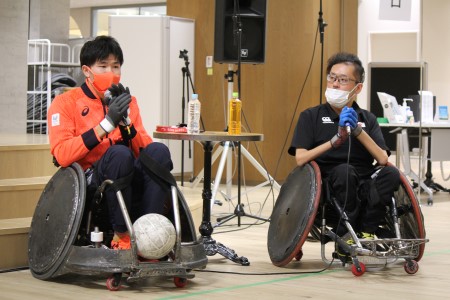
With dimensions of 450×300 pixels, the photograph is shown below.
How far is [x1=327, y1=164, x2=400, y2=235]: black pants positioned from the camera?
12.6ft

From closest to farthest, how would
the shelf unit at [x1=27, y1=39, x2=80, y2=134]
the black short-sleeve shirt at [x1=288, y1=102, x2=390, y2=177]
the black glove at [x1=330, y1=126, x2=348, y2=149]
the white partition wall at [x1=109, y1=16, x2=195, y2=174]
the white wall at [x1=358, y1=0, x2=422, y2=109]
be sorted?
the black glove at [x1=330, y1=126, x2=348, y2=149] → the black short-sleeve shirt at [x1=288, y1=102, x2=390, y2=177] → the white partition wall at [x1=109, y1=16, x2=195, y2=174] → the white wall at [x1=358, y1=0, x2=422, y2=109] → the shelf unit at [x1=27, y1=39, x2=80, y2=134]

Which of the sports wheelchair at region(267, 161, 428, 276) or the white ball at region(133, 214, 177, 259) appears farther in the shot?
the sports wheelchair at region(267, 161, 428, 276)

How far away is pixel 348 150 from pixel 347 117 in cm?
26

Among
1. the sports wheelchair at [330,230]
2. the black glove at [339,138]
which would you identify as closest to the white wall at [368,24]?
the sports wheelchair at [330,230]

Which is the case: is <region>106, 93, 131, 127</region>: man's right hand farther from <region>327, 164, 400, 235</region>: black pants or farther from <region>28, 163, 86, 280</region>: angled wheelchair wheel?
<region>327, 164, 400, 235</region>: black pants

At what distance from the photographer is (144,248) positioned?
3.41 metres

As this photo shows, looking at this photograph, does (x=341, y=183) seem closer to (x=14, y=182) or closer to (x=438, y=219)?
(x=14, y=182)

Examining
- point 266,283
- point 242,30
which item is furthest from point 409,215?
point 242,30

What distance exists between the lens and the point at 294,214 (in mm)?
3889

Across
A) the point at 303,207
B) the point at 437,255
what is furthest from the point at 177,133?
the point at 437,255

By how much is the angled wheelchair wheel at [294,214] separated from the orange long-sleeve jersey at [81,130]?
0.71m

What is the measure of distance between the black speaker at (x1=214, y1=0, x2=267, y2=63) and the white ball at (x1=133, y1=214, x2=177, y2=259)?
2658mm

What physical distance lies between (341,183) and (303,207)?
0.20 m

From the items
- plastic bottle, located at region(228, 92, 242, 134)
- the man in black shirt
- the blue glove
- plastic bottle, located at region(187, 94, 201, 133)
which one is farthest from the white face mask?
plastic bottle, located at region(187, 94, 201, 133)
